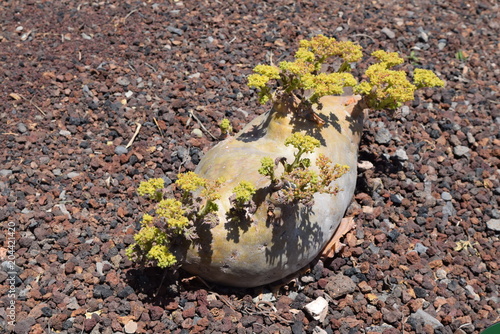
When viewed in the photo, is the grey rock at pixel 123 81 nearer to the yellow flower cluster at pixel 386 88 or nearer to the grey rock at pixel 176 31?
the grey rock at pixel 176 31

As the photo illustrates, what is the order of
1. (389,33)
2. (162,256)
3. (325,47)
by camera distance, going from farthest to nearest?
(389,33) < (325,47) < (162,256)

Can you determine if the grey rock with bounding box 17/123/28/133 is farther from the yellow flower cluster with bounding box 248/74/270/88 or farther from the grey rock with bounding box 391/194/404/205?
the grey rock with bounding box 391/194/404/205

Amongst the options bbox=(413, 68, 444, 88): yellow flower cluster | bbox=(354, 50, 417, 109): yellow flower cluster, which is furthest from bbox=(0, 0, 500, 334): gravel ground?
bbox=(413, 68, 444, 88): yellow flower cluster

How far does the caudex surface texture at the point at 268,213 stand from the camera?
3527mm

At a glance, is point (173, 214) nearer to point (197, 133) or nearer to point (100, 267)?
point (100, 267)

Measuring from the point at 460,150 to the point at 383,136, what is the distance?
0.75 metres

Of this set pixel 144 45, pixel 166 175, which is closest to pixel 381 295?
pixel 166 175

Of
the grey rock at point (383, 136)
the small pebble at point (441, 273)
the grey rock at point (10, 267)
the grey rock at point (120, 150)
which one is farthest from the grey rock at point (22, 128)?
the small pebble at point (441, 273)

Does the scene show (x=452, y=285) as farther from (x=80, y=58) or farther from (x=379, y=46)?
(x=80, y=58)

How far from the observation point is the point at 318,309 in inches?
146

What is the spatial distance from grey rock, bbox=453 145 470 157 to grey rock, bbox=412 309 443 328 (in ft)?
5.85

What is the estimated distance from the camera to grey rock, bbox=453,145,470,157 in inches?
198

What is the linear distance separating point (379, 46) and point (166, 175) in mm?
3048

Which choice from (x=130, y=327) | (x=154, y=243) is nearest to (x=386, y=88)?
(x=154, y=243)
